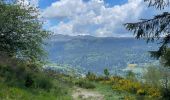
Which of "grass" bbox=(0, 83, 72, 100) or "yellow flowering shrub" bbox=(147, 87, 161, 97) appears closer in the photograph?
"grass" bbox=(0, 83, 72, 100)

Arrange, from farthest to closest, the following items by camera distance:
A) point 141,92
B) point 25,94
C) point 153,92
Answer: point 141,92
point 153,92
point 25,94

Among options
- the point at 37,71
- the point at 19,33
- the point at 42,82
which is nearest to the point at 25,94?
the point at 42,82

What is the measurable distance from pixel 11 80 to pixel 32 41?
37.1ft

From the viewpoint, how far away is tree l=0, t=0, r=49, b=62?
97.3 feet

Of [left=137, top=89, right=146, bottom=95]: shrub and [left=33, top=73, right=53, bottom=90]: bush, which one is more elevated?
[left=33, top=73, right=53, bottom=90]: bush

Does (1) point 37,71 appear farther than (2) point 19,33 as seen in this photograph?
No

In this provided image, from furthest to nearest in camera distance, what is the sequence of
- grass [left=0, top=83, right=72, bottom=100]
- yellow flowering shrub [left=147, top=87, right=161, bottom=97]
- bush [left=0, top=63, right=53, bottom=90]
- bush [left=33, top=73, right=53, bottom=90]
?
yellow flowering shrub [left=147, top=87, right=161, bottom=97] → bush [left=33, top=73, right=53, bottom=90] → bush [left=0, top=63, right=53, bottom=90] → grass [left=0, top=83, right=72, bottom=100]

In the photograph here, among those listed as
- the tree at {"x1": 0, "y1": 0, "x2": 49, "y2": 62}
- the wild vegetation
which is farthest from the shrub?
the tree at {"x1": 0, "y1": 0, "x2": 49, "y2": 62}

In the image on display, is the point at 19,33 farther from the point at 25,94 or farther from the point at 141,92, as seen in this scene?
the point at 25,94

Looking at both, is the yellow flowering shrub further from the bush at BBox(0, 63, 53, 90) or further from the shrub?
the bush at BBox(0, 63, 53, 90)

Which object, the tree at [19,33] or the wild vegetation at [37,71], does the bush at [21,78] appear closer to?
the wild vegetation at [37,71]

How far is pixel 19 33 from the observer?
30.0 meters

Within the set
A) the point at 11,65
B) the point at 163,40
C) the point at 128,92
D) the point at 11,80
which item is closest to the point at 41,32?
the point at 128,92

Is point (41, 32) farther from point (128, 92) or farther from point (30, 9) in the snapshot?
point (128, 92)
